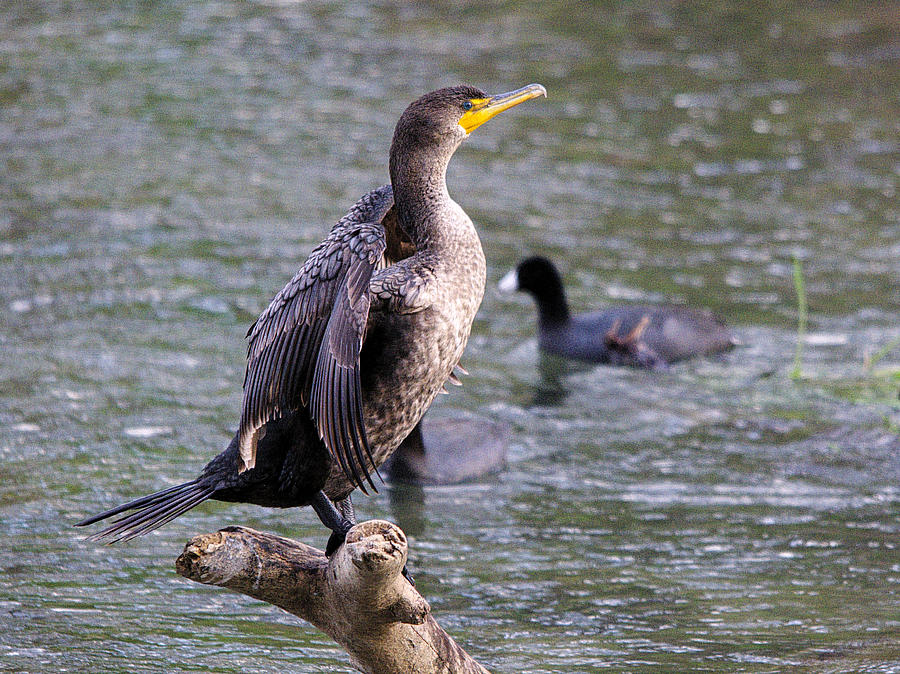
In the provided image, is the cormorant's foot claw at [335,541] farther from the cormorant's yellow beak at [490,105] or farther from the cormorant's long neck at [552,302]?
the cormorant's long neck at [552,302]

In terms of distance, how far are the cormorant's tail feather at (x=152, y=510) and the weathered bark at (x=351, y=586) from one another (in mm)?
310

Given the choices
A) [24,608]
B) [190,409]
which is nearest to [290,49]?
[190,409]

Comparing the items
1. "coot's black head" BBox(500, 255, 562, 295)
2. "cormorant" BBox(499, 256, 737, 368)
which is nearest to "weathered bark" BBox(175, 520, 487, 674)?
"cormorant" BBox(499, 256, 737, 368)

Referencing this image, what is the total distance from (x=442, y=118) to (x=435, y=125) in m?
0.04

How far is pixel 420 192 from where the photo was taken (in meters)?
4.51

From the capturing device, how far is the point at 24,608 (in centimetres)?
546

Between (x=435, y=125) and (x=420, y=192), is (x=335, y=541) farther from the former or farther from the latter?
(x=435, y=125)

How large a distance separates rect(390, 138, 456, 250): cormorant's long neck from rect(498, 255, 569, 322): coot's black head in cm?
458

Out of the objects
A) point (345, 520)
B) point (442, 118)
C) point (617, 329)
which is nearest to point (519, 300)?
point (617, 329)

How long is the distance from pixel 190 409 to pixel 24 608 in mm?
2466

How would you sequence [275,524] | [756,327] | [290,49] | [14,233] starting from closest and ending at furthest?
[275,524] → [756,327] → [14,233] → [290,49]

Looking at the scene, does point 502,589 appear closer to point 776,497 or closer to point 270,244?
point 776,497

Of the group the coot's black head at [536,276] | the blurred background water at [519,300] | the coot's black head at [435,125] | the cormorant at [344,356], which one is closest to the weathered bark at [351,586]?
the cormorant at [344,356]

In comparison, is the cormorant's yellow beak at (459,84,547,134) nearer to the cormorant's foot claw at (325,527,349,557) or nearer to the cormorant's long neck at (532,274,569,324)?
the cormorant's foot claw at (325,527,349,557)
